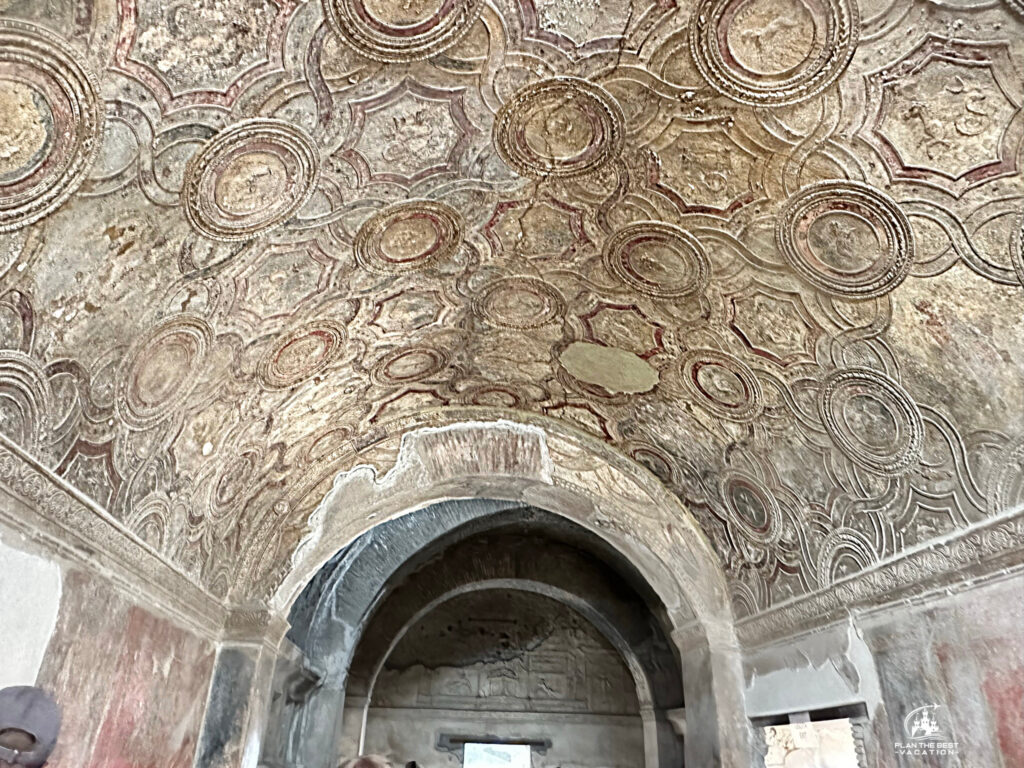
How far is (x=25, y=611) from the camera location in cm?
385

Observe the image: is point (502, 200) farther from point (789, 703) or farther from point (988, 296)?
point (789, 703)

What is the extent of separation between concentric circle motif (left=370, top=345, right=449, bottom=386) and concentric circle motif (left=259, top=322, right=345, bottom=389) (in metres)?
0.55

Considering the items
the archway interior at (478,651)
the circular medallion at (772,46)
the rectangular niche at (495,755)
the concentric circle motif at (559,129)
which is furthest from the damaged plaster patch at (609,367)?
the rectangular niche at (495,755)

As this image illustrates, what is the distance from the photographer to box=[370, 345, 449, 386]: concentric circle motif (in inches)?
252

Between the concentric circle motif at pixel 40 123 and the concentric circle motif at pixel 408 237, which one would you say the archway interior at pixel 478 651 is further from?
the concentric circle motif at pixel 40 123

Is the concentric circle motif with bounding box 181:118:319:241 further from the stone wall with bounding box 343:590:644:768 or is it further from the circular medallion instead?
the stone wall with bounding box 343:590:644:768

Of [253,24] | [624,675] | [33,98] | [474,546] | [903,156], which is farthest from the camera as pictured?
[624,675]

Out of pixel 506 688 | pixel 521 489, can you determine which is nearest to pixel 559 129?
pixel 521 489

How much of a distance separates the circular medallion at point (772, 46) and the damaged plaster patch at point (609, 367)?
2823mm

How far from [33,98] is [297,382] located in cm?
329

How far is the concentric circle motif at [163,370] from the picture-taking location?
4465mm

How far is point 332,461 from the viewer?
24.2 feet

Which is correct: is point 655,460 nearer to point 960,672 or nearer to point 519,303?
point 519,303

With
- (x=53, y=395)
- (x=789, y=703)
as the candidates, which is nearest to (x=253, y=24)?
(x=53, y=395)
